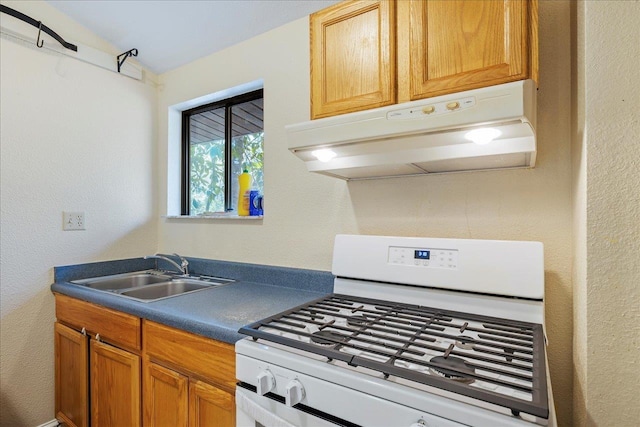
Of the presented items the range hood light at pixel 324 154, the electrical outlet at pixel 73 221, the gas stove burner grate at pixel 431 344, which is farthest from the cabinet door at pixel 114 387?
the range hood light at pixel 324 154

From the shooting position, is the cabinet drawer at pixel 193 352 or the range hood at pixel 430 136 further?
the cabinet drawer at pixel 193 352

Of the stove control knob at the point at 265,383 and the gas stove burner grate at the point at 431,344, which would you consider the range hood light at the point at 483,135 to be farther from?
the stove control knob at the point at 265,383

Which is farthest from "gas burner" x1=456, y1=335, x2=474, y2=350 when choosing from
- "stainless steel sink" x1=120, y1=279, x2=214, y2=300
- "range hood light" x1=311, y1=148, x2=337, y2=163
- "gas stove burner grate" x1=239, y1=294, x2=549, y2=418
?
"stainless steel sink" x1=120, y1=279, x2=214, y2=300

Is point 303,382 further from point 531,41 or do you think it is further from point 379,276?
point 531,41

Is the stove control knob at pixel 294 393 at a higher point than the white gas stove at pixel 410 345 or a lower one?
lower

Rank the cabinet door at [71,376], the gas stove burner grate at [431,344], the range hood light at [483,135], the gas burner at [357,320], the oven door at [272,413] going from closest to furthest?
the gas stove burner grate at [431,344] → the oven door at [272,413] → the range hood light at [483,135] → the gas burner at [357,320] → the cabinet door at [71,376]

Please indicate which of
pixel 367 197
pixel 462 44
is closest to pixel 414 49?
pixel 462 44

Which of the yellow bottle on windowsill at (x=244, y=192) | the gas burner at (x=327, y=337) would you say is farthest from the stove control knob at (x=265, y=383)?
the yellow bottle on windowsill at (x=244, y=192)

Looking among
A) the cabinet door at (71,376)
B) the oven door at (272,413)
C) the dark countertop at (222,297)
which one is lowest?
the cabinet door at (71,376)

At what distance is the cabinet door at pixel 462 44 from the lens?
2.96 feet

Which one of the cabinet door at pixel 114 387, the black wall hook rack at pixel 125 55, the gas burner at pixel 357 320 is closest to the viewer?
the gas burner at pixel 357 320

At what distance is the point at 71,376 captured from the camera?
1782 mm

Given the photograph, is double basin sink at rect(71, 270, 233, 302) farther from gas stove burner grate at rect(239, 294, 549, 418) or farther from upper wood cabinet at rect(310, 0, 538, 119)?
upper wood cabinet at rect(310, 0, 538, 119)

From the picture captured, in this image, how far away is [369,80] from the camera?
1.14 m
